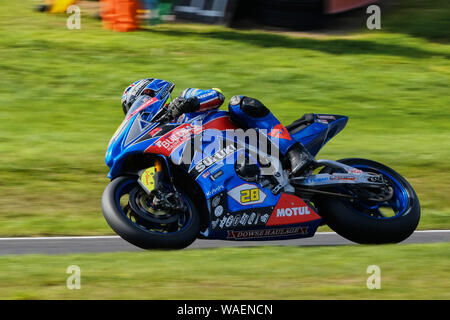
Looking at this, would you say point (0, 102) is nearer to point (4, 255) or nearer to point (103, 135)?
point (103, 135)

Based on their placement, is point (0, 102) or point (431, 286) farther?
point (0, 102)

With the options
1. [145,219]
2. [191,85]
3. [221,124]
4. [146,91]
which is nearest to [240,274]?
[145,219]

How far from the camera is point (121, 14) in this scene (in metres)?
17.6

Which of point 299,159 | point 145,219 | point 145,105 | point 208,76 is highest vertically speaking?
point 145,105

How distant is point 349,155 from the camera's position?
1159 centimetres

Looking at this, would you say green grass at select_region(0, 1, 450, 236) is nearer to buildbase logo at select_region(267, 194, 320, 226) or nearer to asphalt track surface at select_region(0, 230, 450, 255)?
asphalt track surface at select_region(0, 230, 450, 255)

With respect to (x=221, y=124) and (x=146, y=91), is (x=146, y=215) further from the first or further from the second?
(x=146, y=91)

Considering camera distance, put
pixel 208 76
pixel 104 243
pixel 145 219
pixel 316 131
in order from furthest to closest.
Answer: pixel 208 76 → pixel 104 243 → pixel 316 131 → pixel 145 219

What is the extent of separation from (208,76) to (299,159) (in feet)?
27.5

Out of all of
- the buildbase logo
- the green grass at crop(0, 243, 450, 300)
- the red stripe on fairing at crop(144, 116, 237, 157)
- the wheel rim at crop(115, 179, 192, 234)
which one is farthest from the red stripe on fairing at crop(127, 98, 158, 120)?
the buildbase logo

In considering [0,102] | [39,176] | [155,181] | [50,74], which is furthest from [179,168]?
[50,74]

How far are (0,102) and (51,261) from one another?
7.88m

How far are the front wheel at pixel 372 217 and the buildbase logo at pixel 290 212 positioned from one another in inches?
7.2
